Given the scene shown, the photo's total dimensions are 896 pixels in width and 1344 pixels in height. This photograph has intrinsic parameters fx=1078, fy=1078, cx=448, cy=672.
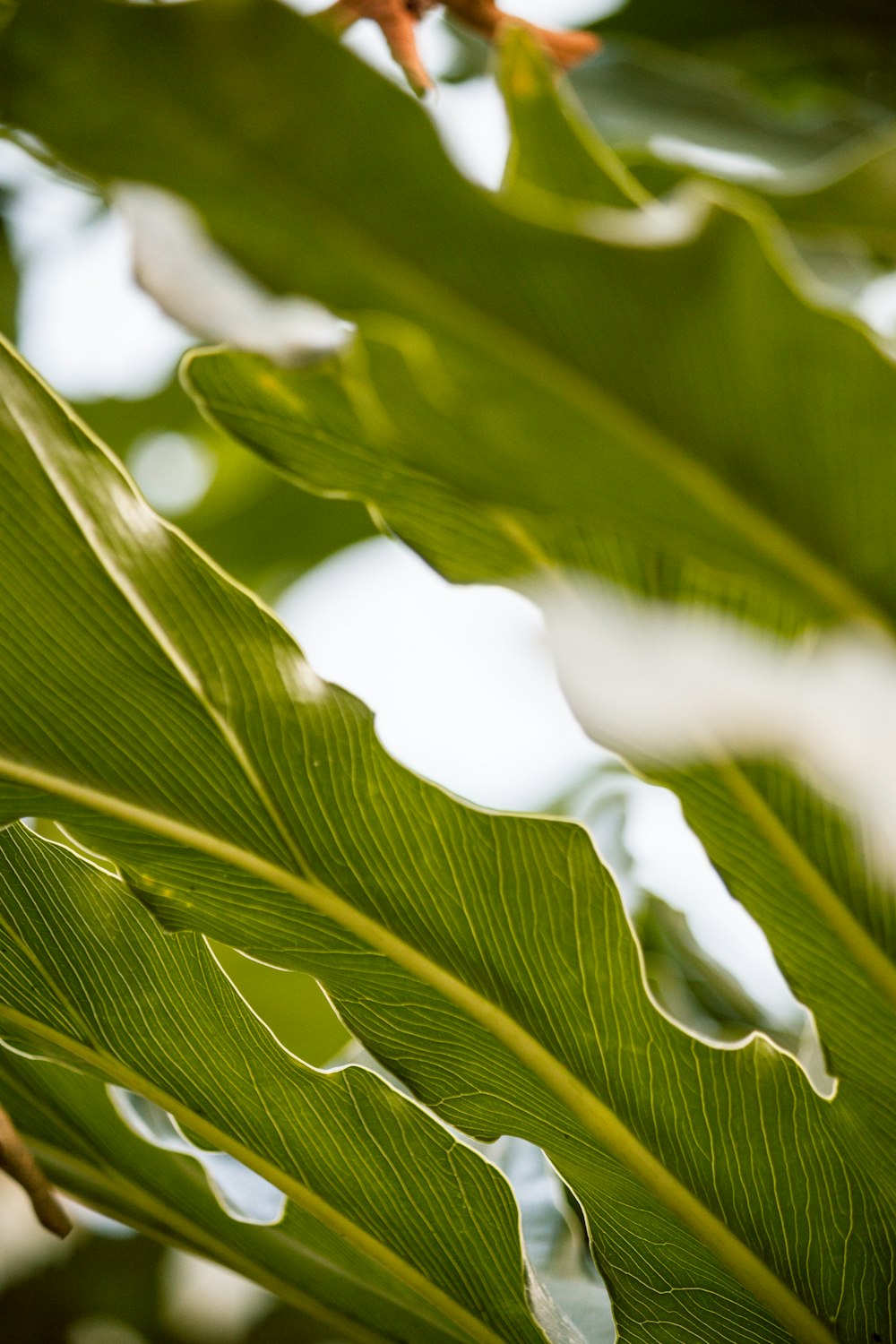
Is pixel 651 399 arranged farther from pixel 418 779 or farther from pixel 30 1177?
pixel 30 1177

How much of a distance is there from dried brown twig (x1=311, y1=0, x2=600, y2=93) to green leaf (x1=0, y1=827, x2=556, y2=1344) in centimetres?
31

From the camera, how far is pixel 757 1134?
16.0 inches

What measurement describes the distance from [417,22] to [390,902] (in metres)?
0.33

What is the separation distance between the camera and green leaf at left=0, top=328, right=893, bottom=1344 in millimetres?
341

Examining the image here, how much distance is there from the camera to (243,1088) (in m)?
0.44

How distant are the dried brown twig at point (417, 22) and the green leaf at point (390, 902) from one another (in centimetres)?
17

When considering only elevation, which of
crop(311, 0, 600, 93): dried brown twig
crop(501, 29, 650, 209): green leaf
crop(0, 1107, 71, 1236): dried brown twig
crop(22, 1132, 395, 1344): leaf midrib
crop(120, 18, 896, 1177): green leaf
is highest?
crop(311, 0, 600, 93): dried brown twig

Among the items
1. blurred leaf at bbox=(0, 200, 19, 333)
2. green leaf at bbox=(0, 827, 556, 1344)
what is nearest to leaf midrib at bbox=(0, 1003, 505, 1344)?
green leaf at bbox=(0, 827, 556, 1344)

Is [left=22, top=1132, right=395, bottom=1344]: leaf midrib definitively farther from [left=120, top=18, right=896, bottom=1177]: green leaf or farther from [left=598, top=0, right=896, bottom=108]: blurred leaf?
[left=598, top=0, right=896, bottom=108]: blurred leaf

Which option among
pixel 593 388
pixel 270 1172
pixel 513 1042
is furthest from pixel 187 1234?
pixel 593 388

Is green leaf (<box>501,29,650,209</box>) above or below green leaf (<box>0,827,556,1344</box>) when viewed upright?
above

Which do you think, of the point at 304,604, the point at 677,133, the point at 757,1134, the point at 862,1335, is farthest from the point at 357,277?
the point at 304,604

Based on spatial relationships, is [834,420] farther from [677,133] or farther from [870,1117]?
[677,133]

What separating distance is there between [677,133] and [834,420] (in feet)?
1.85
